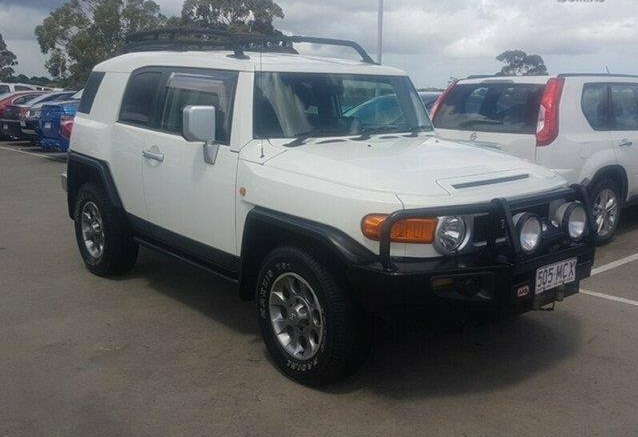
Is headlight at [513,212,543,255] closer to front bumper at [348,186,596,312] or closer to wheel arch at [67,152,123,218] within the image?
front bumper at [348,186,596,312]

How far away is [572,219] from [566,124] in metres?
3.02

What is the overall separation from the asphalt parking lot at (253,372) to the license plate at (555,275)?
2.02 ft

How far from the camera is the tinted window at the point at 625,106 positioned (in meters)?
7.72

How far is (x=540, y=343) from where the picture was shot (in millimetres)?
4875

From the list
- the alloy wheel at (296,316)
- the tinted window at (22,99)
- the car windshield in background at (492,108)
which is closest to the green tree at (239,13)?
the tinted window at (22,99)

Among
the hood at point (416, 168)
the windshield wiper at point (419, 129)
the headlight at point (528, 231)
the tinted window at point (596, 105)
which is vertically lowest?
the headlight at point (528, 231)

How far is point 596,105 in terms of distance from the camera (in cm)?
754

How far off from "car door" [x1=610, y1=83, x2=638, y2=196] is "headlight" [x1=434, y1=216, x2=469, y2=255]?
4480 millimetres

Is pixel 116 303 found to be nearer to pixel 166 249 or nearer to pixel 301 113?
pixel 166 249

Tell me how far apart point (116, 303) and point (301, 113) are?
226 centimetres

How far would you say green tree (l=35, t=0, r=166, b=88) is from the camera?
34.5 m

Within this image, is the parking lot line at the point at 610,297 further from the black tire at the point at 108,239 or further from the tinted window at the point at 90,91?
the tinted window at the point at 90,91

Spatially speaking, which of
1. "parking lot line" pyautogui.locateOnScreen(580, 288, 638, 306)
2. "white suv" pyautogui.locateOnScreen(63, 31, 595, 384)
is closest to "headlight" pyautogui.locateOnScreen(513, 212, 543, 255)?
"white suv" pyautogui.locateOnScreen(63, 31, 595, 384)

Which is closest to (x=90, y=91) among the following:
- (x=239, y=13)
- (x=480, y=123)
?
(x=480, y=123)
